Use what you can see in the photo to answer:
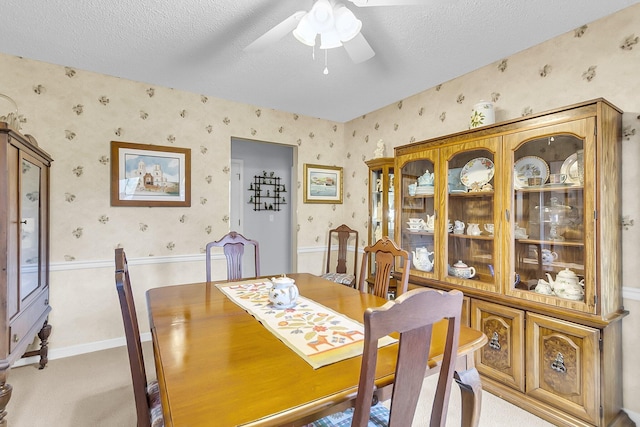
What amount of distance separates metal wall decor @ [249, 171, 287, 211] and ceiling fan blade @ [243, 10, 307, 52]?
3.07m

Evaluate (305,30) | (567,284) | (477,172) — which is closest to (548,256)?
(567,284)

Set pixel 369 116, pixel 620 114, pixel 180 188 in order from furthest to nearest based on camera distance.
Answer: pixel 369 116
pixel 180 188
pixel 620 114

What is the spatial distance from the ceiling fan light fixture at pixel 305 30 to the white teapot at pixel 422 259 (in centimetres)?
184

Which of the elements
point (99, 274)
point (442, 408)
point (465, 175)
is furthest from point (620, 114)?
point (99, 274)

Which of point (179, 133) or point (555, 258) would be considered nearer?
point (555, 258)

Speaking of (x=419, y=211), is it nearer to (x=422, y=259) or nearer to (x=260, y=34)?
(x=422, y=259)

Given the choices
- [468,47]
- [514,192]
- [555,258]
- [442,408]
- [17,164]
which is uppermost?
[468,47]

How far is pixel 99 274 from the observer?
282cm

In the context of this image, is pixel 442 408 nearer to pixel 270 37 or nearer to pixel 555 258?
pixel 555 258

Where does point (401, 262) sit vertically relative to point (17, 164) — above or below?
below

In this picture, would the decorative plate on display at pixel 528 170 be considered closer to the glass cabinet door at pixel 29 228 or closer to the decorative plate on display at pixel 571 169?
the decorative plate on display at pixel 571 169

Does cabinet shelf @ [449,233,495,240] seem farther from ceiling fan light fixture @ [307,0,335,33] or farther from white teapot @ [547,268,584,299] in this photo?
ceiling fan light fixture @ [307,0,335,33]

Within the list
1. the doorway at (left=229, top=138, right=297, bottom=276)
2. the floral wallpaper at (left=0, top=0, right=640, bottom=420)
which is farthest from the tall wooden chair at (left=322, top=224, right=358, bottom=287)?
the doorway at (left=229, top=138, right=297, bottom=276)

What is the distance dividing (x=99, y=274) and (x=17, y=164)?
1360 millimetres
